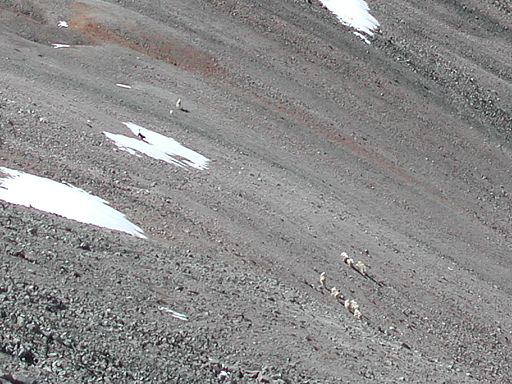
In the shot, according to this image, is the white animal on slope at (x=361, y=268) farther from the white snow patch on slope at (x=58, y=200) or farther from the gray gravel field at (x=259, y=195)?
the white snow patch on slope at (x=58, y=200)

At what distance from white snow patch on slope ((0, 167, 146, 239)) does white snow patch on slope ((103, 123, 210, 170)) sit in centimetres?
609

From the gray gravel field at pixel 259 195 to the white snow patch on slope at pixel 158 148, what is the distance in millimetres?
548

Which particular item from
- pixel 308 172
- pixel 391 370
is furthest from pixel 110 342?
pixel 308 172

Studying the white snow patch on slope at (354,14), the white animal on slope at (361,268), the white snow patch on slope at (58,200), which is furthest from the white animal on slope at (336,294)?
the white snow patch on slope at (354,14)

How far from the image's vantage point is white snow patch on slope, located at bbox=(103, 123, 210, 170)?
92.1 ft

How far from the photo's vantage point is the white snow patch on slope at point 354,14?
183ft

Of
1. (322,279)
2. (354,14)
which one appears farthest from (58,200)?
(354,14)

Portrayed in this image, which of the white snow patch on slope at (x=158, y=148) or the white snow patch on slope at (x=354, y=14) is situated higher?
the white snow patch on slope at (x=354, y=14)

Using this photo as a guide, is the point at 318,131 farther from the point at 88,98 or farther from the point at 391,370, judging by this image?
the point at 391,370

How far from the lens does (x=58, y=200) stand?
20.7 metres

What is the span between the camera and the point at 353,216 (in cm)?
3256

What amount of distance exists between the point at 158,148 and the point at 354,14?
3116 centimetres

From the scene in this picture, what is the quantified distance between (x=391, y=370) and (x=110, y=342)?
301 inches

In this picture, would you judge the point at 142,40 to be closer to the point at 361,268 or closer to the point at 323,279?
the point at 361,268
